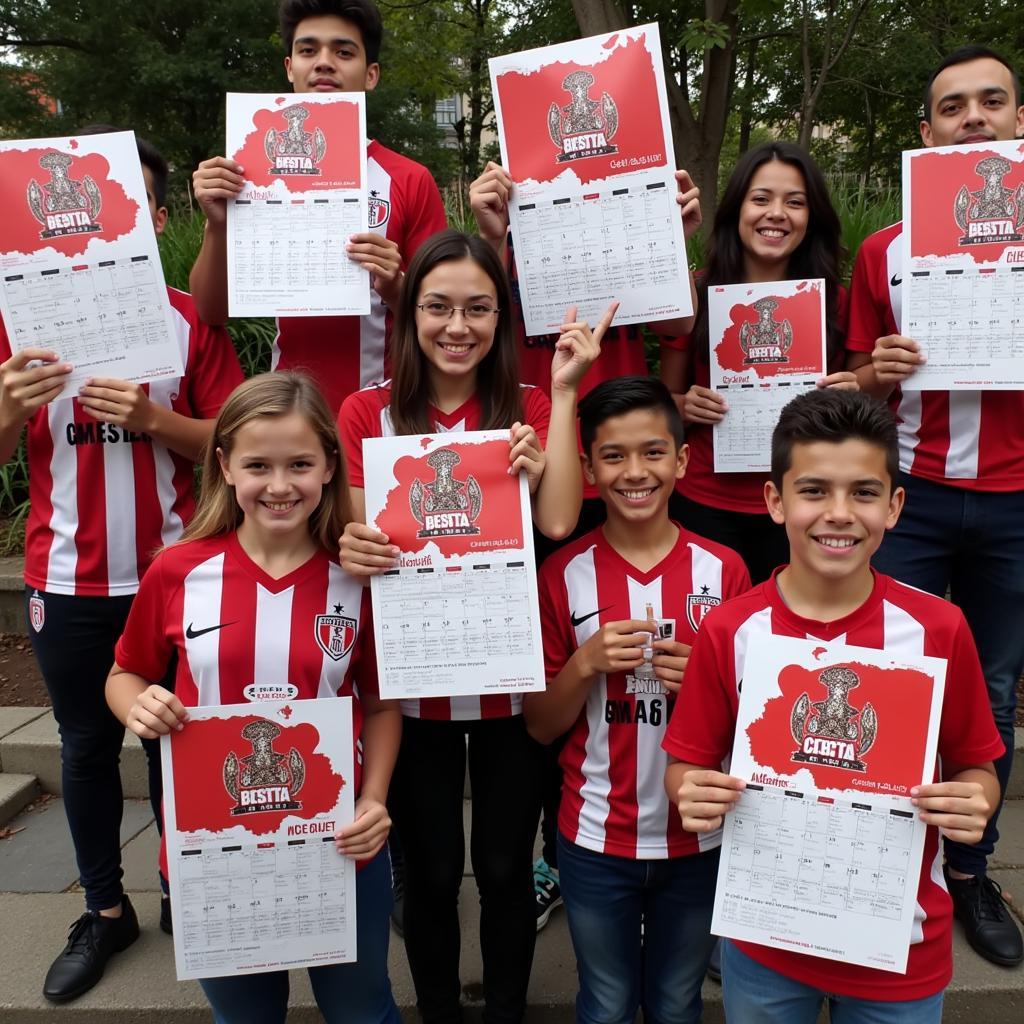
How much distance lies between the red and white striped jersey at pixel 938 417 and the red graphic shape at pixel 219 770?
6.30 feet

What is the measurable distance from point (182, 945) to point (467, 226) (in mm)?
4831

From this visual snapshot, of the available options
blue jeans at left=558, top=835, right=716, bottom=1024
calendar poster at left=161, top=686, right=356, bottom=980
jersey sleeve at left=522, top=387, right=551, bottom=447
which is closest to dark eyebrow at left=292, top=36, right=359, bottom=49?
jersey sleeve at left=522, top=387, right=551, bottom=447

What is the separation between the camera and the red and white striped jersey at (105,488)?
255 centimetres

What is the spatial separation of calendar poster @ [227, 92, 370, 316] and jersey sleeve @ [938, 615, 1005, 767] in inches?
66.4

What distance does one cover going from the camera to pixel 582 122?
7.79 ft

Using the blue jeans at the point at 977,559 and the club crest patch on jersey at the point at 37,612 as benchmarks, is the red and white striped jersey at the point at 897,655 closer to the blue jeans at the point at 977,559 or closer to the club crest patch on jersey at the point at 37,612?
the blue jeans at the point at 977,559

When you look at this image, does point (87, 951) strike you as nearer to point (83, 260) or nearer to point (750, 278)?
point (83, 260)

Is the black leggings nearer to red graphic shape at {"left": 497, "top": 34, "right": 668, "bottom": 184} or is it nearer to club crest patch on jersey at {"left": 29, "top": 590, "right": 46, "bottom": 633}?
club crest patch on jersey at {"left": 29, "top": 590, "right": 46, "bottom": 633}

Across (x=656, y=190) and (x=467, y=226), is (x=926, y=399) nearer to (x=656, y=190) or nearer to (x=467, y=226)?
(x=656, y=190)

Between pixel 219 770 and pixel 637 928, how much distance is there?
1.07 metres

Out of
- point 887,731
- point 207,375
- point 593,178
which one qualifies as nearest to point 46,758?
point 207,375

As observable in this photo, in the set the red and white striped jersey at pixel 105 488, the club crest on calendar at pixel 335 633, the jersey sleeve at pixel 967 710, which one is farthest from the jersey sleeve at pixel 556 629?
the red and white striped jersey at pixel 105 488

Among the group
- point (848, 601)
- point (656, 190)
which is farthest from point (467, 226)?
point (848, 601)

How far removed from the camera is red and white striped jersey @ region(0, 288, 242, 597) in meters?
2.55
